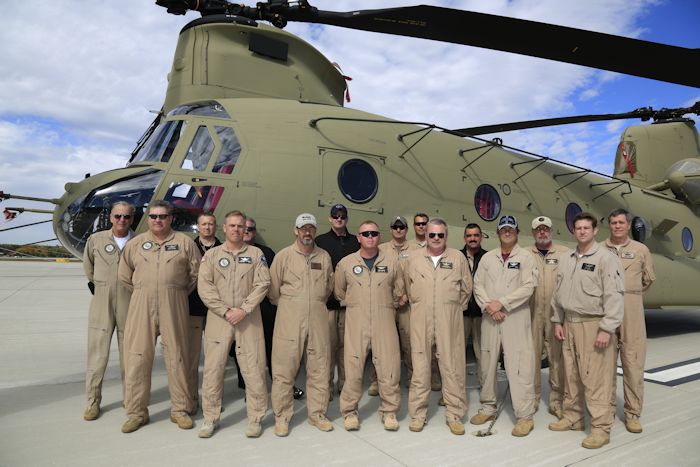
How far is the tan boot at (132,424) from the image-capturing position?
3.66 meters

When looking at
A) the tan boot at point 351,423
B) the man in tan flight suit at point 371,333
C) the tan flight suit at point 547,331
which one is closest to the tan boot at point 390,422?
the man in tan flight suit at point 371,333

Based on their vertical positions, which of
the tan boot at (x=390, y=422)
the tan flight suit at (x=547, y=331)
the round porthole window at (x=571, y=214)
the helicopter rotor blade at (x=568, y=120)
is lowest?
the tan boot at (x=390, y=422)

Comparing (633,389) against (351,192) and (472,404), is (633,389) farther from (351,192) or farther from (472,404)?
(351,192)

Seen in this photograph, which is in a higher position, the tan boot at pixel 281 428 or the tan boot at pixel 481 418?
the tan boot at pixel 281 428

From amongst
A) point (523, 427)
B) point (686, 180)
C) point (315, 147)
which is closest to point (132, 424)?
point (523, 427)

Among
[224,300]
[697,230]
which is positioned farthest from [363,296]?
[697,230]

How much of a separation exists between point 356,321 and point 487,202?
4.21m

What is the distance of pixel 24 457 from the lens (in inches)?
125

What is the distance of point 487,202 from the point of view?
730 cm

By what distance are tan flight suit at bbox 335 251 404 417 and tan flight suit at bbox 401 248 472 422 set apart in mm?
185

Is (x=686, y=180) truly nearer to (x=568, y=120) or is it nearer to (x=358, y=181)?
(x=568, y=120)

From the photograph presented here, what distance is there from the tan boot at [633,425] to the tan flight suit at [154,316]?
390cm

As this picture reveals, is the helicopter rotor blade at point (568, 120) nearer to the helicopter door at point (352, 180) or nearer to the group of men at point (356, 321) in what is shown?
the helicopter door at point (352, 180)

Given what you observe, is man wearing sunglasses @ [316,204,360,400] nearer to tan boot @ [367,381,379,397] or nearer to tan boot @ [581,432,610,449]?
tan boot @ [367,381,379,397]
